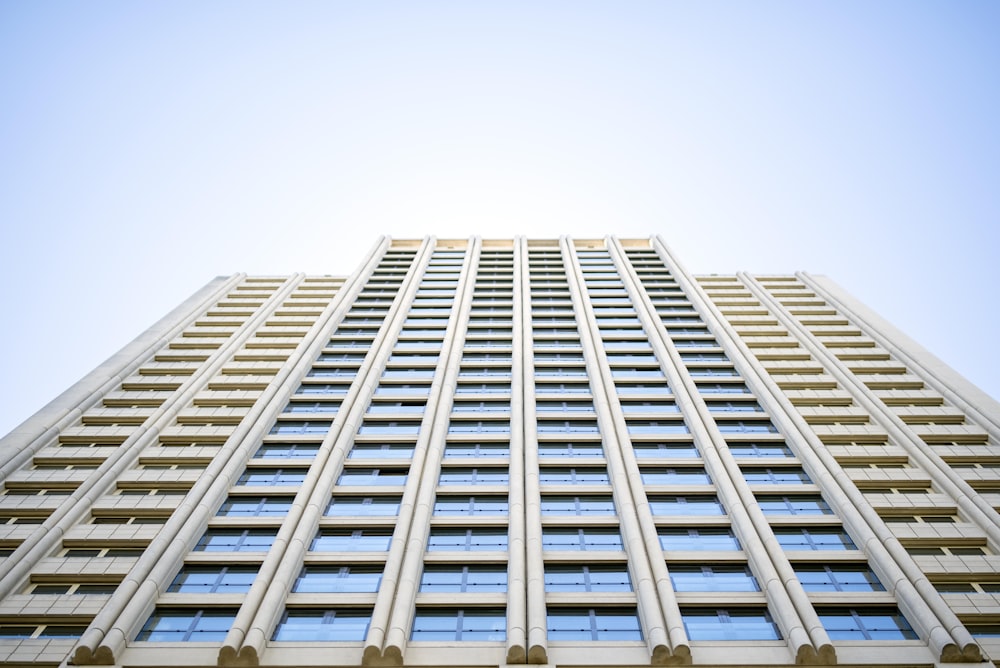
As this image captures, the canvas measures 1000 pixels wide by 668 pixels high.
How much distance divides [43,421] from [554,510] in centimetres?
2462

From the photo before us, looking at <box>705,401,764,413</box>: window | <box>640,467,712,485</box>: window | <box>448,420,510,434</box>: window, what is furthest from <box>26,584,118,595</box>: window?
<box>705,401,764,413</box>: window

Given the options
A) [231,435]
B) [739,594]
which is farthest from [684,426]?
[231,435]

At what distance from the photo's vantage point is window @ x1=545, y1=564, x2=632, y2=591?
24.4m

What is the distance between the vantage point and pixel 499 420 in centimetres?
3438

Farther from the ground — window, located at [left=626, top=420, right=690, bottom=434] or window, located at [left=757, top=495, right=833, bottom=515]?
window, located at [left=626, top=420, right=690, bottom=434]

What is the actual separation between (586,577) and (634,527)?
2.61 metres

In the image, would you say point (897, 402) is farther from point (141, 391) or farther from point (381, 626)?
point (141, 391)

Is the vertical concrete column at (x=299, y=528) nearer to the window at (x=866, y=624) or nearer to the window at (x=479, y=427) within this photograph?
the window at (x=479, y=427)

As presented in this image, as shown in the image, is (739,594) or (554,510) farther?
(554,510)

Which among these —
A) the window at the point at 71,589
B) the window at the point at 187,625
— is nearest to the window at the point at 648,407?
the window at the point at 187,625

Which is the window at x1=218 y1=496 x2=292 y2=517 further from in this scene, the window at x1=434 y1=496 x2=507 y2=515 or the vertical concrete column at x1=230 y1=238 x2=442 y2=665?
the window at x1=434 y1=496 x2=507 y2=515

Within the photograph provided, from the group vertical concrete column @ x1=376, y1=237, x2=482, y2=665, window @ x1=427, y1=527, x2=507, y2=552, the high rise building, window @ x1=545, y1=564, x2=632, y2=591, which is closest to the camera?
vertical concrete column @ x1=376, y1=237, x2=482, y2=665

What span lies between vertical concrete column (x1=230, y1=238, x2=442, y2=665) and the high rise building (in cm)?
10

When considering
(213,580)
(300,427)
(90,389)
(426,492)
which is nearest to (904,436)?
(426,492)
